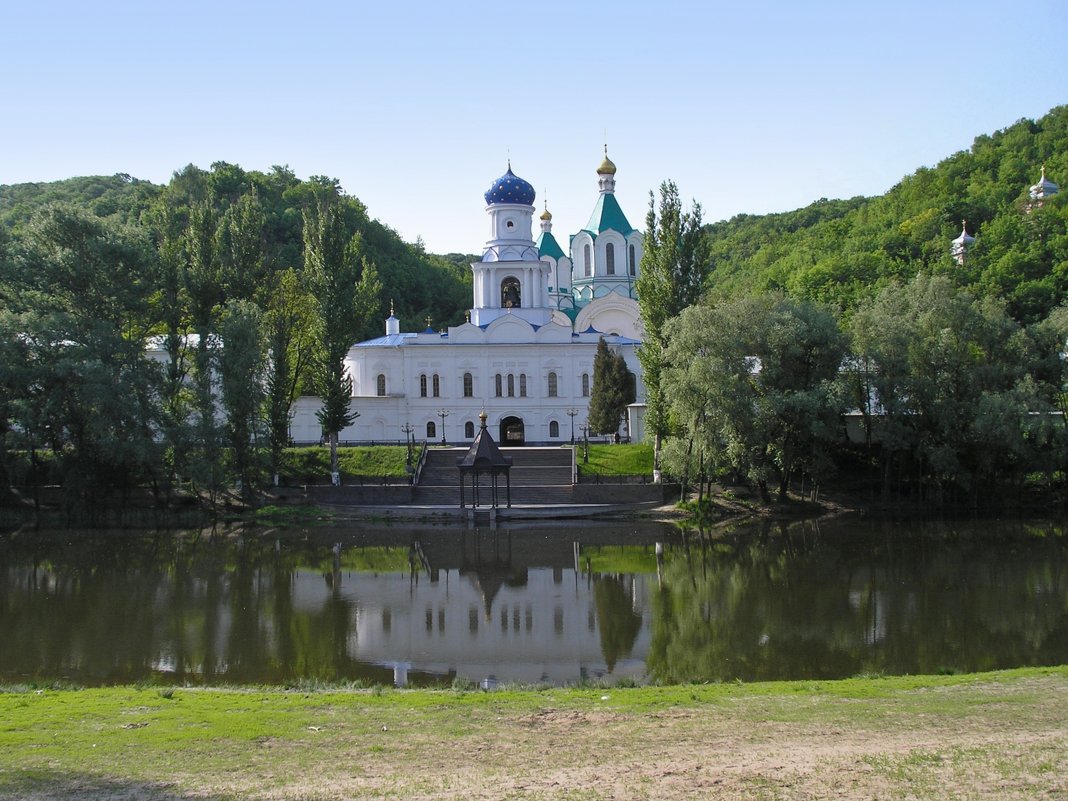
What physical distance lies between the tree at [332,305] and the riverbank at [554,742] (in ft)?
91.5

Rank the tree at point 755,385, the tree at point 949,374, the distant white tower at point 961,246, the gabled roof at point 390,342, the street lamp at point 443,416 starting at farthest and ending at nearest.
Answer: the distant white tower at point 961,246 < the gabled roof at point 390,342 < the street lamp at point 443,416 < the tree at point 949,374 < the tree at point 755,385

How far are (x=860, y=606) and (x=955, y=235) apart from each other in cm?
5047

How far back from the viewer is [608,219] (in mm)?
61875

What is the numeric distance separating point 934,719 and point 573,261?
182ft

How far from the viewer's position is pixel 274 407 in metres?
39.6

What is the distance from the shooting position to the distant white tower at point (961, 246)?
2335 inches

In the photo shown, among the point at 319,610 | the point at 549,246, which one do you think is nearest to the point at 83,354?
the point at 319,610

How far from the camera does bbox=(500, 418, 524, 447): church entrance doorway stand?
1987 inches

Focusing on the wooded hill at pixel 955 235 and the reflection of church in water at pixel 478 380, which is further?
the wooded hill at pixel 955 235

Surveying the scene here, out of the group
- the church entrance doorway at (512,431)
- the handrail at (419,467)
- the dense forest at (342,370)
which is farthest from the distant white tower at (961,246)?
the handrail at (419,467)

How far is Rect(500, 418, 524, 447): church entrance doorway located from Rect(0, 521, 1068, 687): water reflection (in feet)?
60.2

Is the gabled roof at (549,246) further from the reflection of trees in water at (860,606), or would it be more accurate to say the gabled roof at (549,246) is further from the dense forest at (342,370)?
the reflection of trees in water at (860,606)

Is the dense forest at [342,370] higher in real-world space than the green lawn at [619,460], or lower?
higher

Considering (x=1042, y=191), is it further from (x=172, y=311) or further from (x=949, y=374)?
(x=172, y=311)
